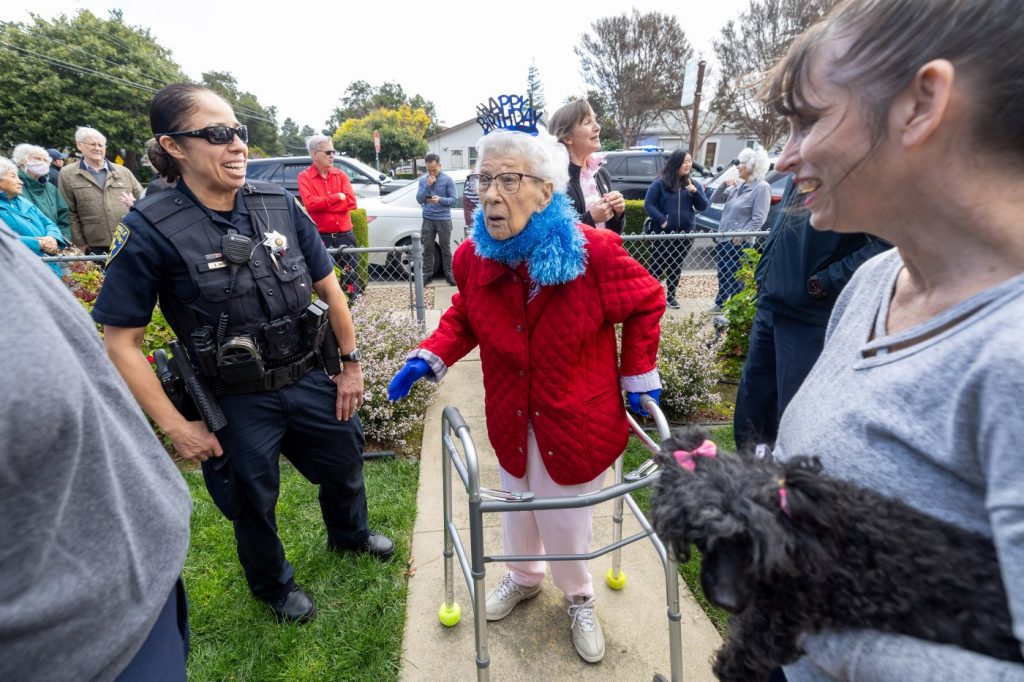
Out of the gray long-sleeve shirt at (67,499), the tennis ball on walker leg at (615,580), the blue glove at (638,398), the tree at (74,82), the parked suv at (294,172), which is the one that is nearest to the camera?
the gray long-sleeve shirt at (67,499)

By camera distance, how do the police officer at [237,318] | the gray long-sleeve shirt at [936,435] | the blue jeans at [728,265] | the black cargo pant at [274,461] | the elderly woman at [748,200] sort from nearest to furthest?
1. the gray long-sleeve shirt at [936,435]
2. the police officer at [237,318]
3. the black cargo pant at [274,461]
4. the blue jeans at [728,265]
5. the elderly woman at [748,200]

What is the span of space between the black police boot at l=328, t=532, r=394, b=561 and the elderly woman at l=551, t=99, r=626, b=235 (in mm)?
2535

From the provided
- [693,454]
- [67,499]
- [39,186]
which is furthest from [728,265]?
[39,186]

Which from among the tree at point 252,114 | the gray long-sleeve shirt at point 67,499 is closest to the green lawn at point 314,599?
the gray long-sleeve shirt at point 67,499

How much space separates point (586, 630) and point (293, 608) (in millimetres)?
1356

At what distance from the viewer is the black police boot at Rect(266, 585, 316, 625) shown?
242cm

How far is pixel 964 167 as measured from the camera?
726 millimetres

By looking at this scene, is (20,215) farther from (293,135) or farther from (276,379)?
(293,135)

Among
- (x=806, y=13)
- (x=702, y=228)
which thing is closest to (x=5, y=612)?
(x=702, y=228)

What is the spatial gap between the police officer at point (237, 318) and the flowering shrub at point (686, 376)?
2.49 metres

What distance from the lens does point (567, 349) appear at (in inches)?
74.7

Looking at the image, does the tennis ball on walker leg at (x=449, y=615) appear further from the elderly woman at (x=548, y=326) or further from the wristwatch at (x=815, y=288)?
the wristwatch at (x=815, y=288)

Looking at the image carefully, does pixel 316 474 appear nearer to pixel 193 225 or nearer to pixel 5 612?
pixel 193 225

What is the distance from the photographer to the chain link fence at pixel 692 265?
15.2ft
